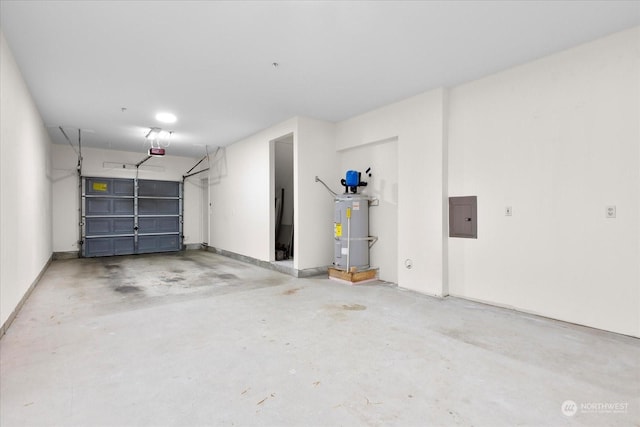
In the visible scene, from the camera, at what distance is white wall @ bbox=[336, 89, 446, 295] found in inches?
163

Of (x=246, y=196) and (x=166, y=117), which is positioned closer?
(x=166, y=117)

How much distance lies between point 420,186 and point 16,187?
4.85 m

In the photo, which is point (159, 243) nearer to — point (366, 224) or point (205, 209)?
point (205, 209)

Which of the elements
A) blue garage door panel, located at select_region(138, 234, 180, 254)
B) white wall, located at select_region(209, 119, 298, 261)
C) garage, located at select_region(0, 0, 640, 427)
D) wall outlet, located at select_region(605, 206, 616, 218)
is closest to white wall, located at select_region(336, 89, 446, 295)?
garage, located at select_region(0, 0, 640, 427)

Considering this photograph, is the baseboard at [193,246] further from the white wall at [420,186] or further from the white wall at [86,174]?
the white wall at [420,186]

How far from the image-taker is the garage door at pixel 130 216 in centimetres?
804

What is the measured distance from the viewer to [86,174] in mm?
7949

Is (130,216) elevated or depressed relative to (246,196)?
depressed

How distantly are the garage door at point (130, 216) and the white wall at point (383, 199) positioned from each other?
6.25 meters

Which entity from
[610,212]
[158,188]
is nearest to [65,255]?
[158,188]

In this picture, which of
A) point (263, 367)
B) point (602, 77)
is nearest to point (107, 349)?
point (263, 367)

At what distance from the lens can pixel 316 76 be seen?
12.8 ft

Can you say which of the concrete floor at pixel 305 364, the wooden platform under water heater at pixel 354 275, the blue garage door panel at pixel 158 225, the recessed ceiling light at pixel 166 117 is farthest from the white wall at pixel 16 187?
the wooden platform under water heater at pixel 354 275

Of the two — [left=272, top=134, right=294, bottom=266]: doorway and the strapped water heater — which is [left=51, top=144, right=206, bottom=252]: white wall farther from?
the strapped water heater
